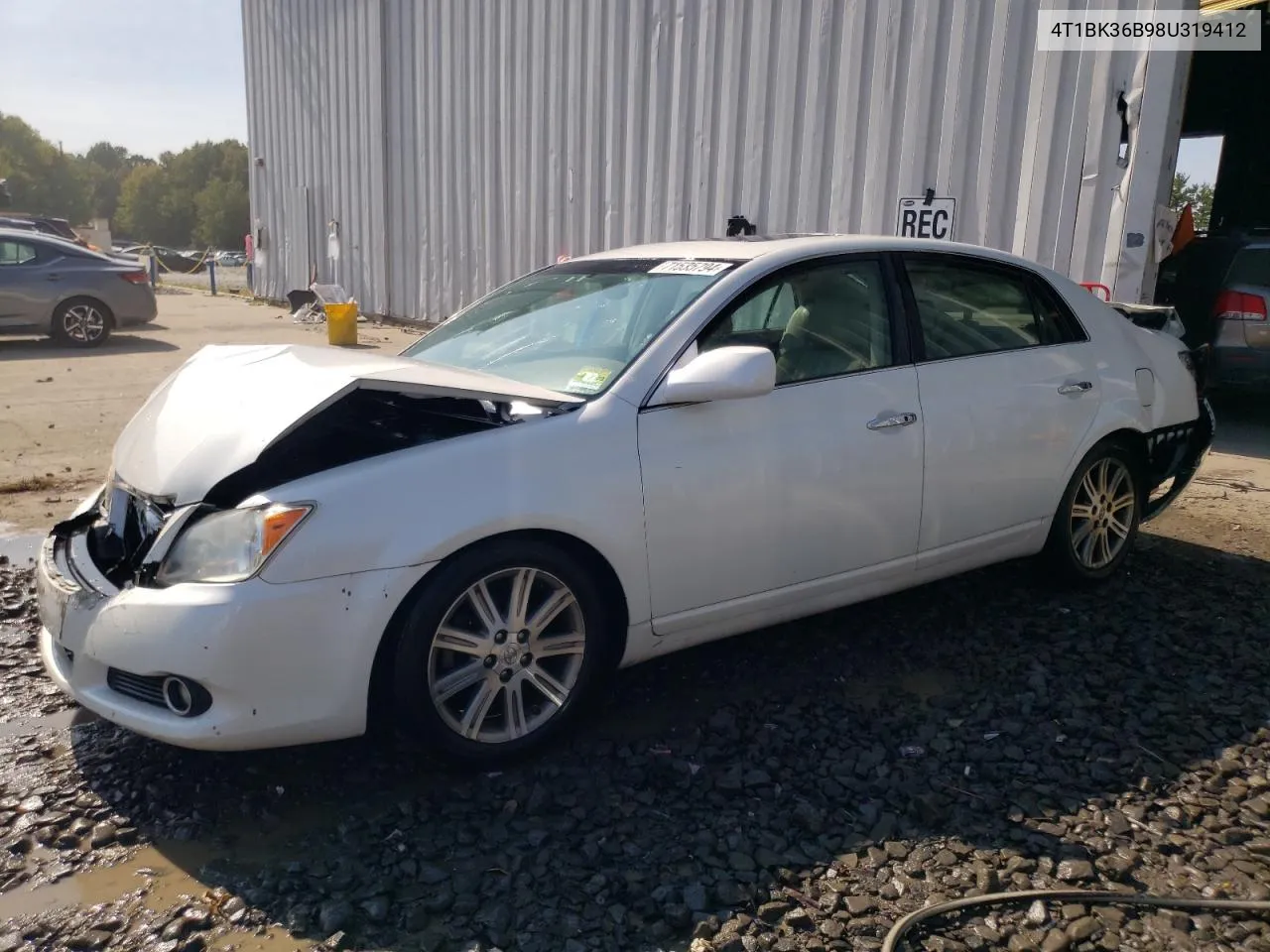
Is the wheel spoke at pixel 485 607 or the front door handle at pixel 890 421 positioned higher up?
the front door handle at pixel 890 421

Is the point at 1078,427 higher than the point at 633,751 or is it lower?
higher

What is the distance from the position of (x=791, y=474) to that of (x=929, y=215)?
6024mm

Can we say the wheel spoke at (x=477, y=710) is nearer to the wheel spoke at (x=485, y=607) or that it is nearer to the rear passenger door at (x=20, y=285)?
the wheel spoke at (x=485, y=607)

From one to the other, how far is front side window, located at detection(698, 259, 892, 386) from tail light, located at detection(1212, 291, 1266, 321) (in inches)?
227

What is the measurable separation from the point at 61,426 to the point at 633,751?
676cm

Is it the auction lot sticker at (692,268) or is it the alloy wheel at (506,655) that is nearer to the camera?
the alloy wheel at (506,655)

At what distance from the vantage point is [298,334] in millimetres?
15172

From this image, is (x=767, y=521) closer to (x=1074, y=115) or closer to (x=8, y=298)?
(x=1074, y=115)

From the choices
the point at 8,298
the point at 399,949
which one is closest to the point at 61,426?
the point at 8,298

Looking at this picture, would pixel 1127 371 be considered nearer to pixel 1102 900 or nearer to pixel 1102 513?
pixel 1102 513

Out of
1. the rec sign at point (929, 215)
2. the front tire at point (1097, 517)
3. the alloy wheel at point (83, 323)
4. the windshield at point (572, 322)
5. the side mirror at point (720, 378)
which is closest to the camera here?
the side mirror at point (720, 378)

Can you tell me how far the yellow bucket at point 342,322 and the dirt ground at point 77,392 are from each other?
1.73 feet

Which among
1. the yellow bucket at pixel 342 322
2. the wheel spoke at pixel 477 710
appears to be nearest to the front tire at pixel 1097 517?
the wheel spoke at pixel 477 710

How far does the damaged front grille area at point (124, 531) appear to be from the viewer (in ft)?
9.89
